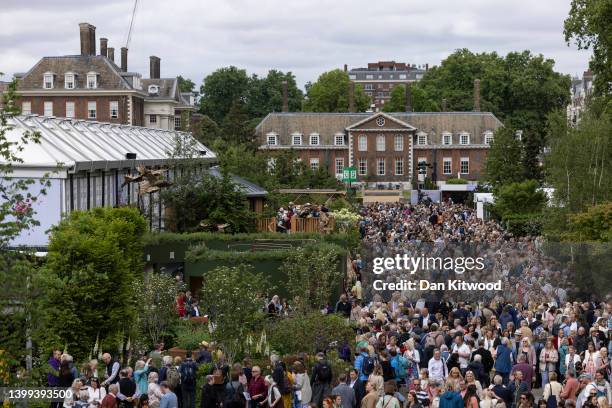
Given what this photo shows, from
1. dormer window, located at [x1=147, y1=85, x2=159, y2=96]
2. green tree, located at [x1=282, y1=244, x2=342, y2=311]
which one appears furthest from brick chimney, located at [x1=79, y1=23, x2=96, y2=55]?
green tree, located at [x1=282, y1=244, x2=342, y2=311]

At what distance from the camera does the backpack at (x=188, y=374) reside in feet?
71.4

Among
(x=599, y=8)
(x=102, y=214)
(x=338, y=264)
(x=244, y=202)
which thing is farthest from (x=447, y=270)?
(x=599, y=8)

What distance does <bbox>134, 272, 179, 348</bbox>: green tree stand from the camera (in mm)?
27844

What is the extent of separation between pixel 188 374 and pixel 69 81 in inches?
3283

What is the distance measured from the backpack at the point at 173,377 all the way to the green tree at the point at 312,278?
1091cm

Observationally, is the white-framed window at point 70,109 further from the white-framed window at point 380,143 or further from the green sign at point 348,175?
the white-framed window at point 380,143

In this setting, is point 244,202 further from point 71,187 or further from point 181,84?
point 181,84

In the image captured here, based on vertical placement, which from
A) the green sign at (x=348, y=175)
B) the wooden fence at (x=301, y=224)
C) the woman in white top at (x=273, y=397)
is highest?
the green sign at (x=348, y=175)

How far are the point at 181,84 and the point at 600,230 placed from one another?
141861 millimetres

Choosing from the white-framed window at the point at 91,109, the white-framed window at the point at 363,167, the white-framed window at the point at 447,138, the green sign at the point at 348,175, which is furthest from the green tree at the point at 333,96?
the white-framed window at the point at 91,109

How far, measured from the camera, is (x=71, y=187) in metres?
36.9

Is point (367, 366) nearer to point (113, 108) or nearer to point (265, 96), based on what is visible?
point (113, 108)

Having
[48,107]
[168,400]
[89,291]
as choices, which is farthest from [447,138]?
[168,400]

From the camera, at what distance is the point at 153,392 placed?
20719 mm
